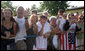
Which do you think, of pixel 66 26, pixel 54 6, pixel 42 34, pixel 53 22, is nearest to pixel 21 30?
pixel 42 34

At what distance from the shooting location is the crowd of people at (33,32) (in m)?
4.84

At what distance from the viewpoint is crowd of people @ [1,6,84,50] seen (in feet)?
15.9

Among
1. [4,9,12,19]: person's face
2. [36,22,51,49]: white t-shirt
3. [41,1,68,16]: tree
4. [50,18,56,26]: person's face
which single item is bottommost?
[36,22,51,49]: white t-shirt

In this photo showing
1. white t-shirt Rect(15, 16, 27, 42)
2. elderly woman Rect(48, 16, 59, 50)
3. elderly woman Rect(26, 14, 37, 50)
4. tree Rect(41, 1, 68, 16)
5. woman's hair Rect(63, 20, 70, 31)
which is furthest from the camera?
tree Rect(41, 1, 68, 16)

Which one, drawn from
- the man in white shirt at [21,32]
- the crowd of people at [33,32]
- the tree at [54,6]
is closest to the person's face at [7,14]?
the crowd of people at [33,32]

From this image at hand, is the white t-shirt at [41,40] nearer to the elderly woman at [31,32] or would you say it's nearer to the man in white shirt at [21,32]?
the elderly woman at [31,32]

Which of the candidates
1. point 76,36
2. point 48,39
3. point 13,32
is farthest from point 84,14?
point 13,32

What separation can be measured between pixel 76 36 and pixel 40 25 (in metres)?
1.62

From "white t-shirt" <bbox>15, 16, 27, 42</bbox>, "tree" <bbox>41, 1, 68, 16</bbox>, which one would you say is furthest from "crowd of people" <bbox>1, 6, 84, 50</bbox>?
"tree" <bbox>41, 1, 68, 16</bbox>

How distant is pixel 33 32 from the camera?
517 centimetres

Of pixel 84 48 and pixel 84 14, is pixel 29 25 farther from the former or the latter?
pixel 84 14

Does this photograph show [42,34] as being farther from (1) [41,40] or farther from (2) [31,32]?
(2) [31,32]

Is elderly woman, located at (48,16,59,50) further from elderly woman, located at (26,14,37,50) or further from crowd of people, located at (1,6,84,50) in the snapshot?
elderly woman, located at (26,14,37,50)

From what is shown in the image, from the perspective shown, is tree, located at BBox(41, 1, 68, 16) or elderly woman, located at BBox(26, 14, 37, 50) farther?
tree, located at BBox(41, 1, 68, 16)
